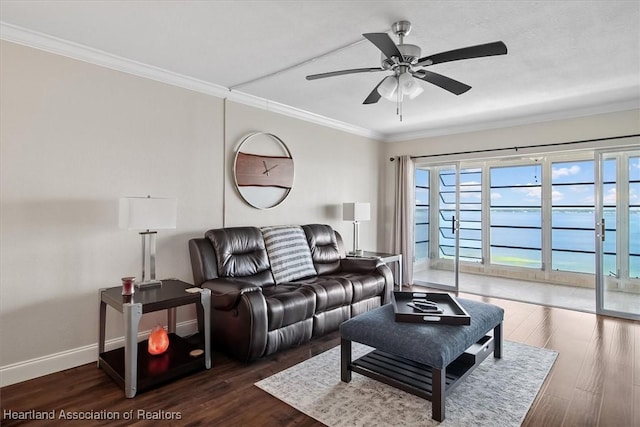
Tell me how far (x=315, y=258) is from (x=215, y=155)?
167 cm

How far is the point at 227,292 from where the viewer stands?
9.50ft

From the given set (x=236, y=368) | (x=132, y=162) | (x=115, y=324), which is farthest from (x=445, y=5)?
(x=115, y=324)

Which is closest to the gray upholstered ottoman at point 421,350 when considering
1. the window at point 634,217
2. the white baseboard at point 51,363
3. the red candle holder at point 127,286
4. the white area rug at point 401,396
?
the white area rug at point 401,396

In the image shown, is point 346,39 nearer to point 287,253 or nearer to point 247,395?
point 287,253

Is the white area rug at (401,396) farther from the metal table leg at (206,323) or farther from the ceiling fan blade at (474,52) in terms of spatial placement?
the ceiling fan blade at (474,52)

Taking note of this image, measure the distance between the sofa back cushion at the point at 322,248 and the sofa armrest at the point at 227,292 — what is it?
1.39 m

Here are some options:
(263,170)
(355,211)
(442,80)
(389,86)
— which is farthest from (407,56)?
(355,211)

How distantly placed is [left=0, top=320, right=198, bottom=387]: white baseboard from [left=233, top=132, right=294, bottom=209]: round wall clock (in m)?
1.94

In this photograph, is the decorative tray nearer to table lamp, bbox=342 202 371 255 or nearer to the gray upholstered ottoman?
the gray upholstered ottoman

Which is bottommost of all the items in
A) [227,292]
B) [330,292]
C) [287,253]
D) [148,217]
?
[330,292]

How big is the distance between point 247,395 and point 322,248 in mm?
2276

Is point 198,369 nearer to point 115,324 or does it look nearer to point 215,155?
point 115,324

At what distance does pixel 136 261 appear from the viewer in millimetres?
3186

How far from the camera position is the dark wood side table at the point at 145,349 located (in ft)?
7.69
